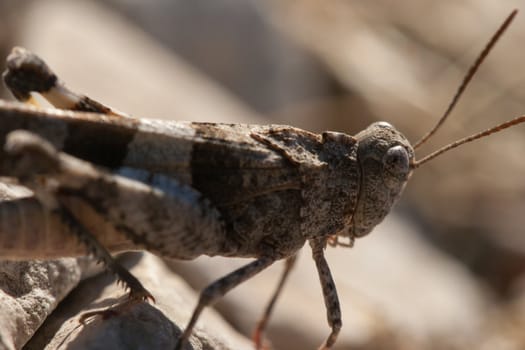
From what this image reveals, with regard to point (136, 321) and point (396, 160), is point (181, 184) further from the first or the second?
point (396, 160)

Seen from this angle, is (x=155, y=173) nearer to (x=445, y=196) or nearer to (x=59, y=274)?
(x=59, y=274)

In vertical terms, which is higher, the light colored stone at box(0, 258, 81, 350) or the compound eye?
the compound eye

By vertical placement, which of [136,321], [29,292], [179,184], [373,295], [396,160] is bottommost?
[29,292]

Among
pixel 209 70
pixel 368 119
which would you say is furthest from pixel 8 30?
pixel 368 119

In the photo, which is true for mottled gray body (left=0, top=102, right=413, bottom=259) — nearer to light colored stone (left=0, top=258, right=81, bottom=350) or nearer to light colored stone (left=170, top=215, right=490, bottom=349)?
light colored stone (left=0, top=258, right=81, bottom=350)

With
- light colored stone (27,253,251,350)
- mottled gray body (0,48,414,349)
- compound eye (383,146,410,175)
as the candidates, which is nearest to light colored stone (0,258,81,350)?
light colored stone (27,253,251,350)

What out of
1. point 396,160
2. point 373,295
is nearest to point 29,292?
point 396,160

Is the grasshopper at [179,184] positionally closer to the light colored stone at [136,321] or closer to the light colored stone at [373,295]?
the light colored stone at [136,321]

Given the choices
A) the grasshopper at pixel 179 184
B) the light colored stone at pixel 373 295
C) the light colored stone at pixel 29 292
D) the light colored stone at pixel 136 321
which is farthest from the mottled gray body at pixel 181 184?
the light colored stone at pixel 373 295
